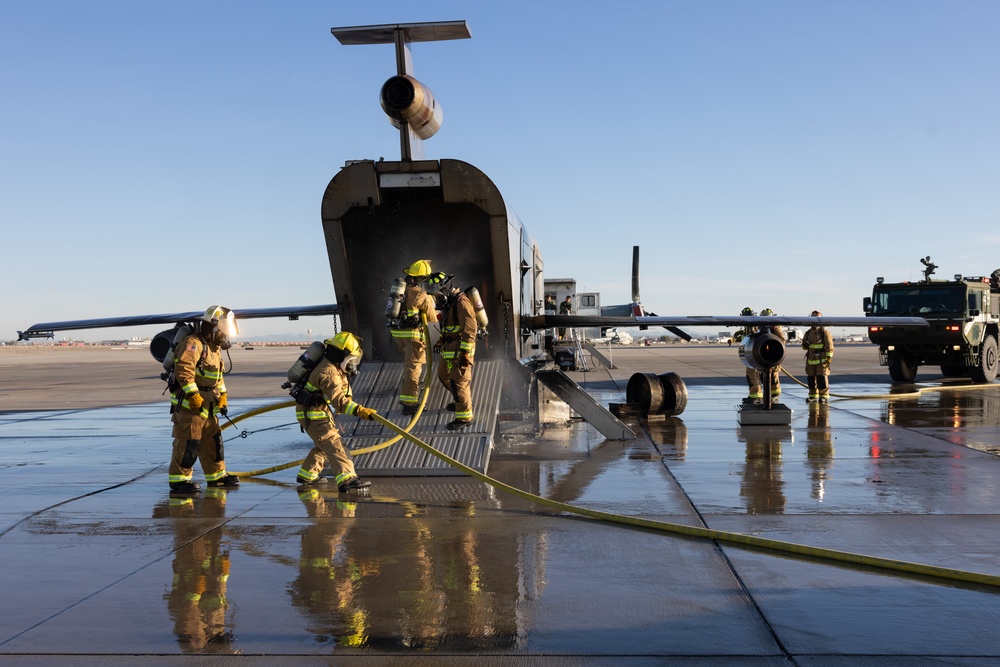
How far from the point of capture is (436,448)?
8.85 metres

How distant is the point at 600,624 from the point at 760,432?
872cm

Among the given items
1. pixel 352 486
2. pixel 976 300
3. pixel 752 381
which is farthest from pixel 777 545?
pixel 976 300

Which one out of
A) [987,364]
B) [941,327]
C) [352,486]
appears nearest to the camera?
[352,486]

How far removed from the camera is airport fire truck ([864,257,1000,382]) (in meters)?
20.7

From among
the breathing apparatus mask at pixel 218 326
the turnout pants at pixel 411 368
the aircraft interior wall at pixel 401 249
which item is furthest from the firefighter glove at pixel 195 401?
the aircraft interior wall at pixel 401 249

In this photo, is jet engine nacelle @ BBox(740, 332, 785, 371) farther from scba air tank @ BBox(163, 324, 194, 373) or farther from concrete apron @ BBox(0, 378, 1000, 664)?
scba air tank @ BBox(163, 324, 194, 373)

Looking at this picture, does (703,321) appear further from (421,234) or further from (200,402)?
(200,402)

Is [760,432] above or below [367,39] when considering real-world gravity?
below

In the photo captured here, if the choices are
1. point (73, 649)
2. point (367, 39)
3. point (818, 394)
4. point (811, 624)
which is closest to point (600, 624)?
point (811, 624)

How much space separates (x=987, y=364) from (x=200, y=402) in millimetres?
20632

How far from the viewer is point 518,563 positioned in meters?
5.37

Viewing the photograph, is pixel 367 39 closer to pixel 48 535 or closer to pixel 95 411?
pixel 48 535

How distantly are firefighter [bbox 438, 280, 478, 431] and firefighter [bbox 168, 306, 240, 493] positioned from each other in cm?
246

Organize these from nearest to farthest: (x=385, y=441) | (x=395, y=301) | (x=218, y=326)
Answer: (x=218, y=326)
(x=385, y=441)
(x=395, y=301)
